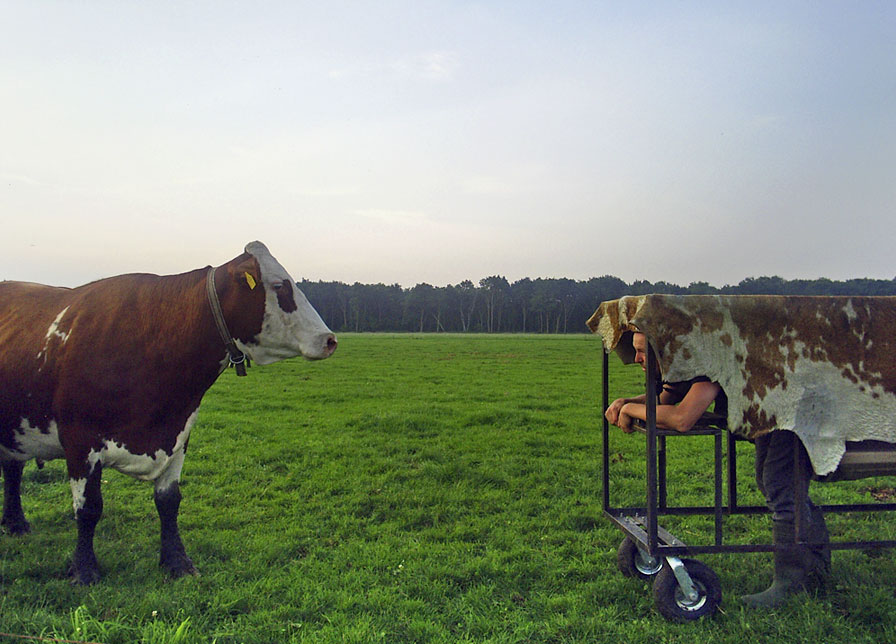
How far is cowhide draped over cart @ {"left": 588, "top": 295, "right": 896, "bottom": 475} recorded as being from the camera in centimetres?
407

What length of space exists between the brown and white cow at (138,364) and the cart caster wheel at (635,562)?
9.49 ft

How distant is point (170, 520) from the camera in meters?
4.98

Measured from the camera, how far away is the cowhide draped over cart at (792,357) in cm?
407

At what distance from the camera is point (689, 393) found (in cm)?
423

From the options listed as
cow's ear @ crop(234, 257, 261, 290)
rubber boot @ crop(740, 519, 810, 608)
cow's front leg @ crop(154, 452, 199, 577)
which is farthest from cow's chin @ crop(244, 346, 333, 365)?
rubber boot @ crop(740, 519, 810, 608)

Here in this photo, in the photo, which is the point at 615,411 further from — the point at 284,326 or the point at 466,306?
the point at 466,306

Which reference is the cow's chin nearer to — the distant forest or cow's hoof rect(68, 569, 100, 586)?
cow's hoof rect(68, 569, 100, 586)

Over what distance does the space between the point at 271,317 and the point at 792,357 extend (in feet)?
12.3

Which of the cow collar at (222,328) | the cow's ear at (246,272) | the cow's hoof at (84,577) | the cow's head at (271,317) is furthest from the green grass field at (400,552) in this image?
the cow's ear at (246,272)

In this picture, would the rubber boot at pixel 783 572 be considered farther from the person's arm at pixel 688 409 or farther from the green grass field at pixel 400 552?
the person's arm at pixel 688 409

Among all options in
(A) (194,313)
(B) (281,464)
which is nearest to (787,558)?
(A) (194,313)

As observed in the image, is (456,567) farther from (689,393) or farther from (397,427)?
(397,427)

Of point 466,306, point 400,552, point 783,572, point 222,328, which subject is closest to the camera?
point 783,572

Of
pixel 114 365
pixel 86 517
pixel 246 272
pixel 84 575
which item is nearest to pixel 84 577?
pixel 84 575
